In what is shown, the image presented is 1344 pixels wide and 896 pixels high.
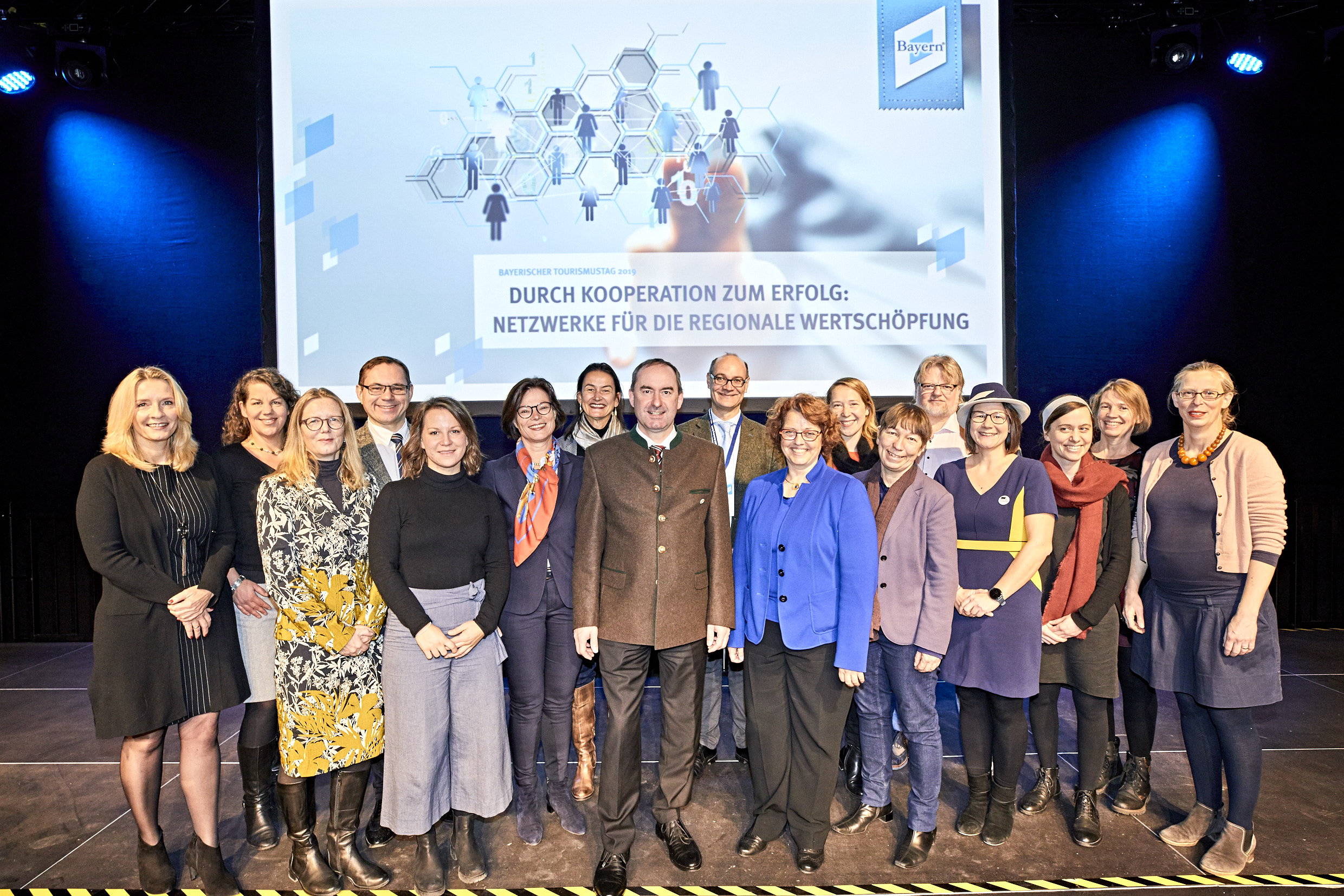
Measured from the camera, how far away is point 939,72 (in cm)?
444

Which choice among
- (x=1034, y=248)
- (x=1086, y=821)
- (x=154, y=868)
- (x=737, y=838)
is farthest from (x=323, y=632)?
(x=1034, y=248)

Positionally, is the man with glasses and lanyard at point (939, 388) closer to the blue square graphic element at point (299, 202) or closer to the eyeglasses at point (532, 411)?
the eyeglasses at point (532, 411)

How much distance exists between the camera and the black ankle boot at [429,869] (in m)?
2.31

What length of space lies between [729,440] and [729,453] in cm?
7

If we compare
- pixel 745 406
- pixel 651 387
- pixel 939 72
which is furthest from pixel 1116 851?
pixel 939 72

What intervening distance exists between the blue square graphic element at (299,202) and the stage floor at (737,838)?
302 centimetres

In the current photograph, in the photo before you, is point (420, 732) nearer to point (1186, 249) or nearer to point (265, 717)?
point (265, 717)

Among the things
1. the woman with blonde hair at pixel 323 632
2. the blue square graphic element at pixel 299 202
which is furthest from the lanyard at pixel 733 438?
the blue square graphic element at pixel 299 202

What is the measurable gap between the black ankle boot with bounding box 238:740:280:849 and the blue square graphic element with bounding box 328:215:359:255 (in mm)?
2953

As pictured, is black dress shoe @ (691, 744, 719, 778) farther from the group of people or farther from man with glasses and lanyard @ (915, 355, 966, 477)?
man with glasses and lanyard @ (915, 355, 966, 477)

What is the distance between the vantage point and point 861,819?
105 inches

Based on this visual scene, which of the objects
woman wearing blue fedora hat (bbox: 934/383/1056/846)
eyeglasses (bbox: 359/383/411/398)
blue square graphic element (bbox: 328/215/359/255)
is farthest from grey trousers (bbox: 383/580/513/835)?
blue square graphic element (bbox: 328/215/359/255)

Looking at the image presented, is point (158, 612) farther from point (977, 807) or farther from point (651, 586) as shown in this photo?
point (977, 807)

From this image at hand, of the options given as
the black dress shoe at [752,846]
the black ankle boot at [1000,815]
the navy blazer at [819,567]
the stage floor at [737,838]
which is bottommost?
the stage floor at [737,838]
